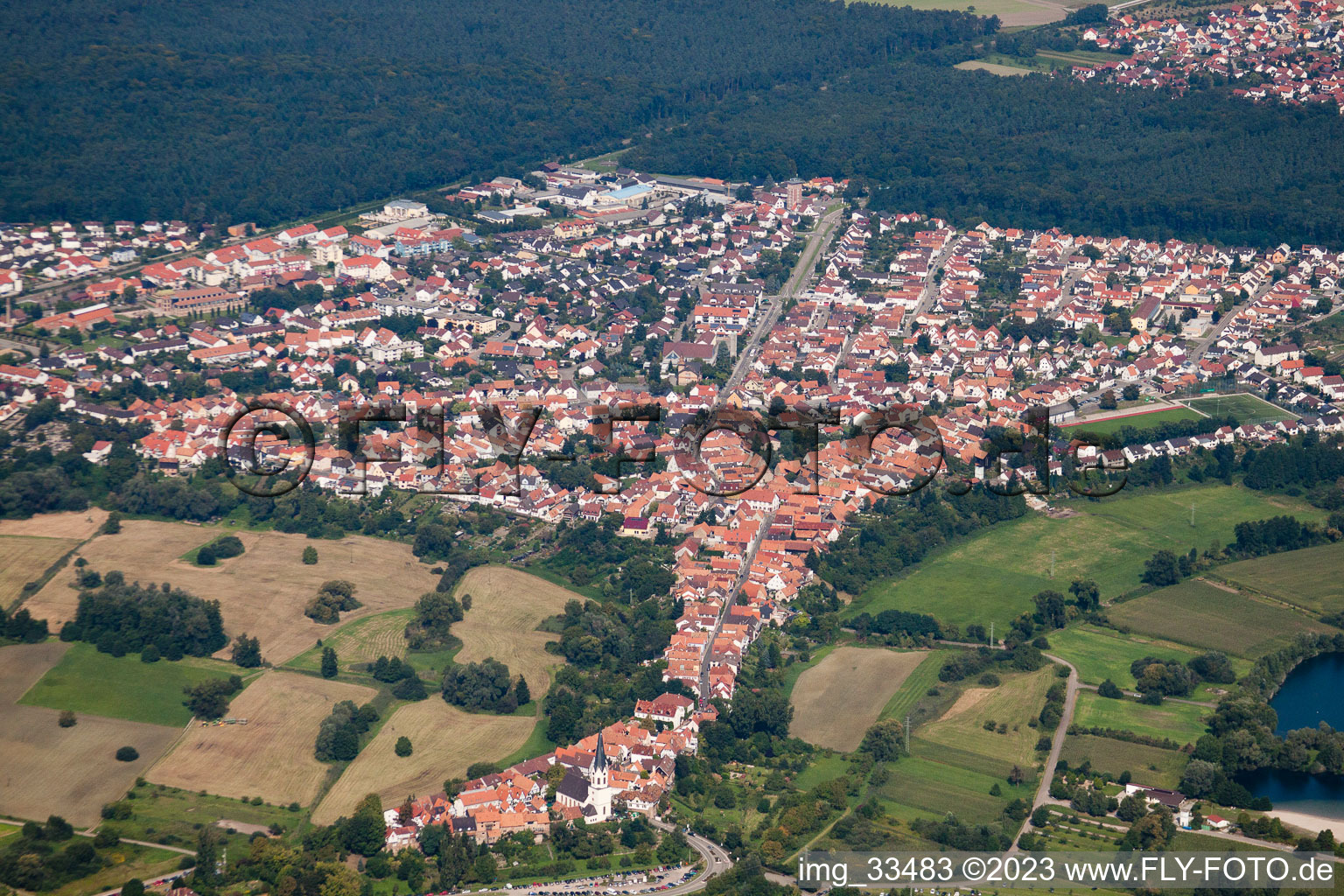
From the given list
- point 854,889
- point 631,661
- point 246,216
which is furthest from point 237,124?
point 854,889

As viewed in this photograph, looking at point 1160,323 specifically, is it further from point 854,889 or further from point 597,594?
point 854,889

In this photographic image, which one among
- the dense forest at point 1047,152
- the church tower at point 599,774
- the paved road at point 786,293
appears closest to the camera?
the church tower at point 599,774

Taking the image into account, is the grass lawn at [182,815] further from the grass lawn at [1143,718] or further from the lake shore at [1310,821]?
the lake shore at [1310,821]

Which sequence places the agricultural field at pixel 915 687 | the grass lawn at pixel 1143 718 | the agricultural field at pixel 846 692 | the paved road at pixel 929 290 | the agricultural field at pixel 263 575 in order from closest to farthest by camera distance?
the grass lawn at pixel 1143 718 → the agricultural field at pixel 846 692 → the agricultural field at pixel 915 687 → the agricultural field at pixel 263 575 → the paved road at pixel 929 290

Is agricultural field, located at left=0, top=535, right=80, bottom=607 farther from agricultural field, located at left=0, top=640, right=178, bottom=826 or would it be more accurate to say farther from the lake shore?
the lake shore

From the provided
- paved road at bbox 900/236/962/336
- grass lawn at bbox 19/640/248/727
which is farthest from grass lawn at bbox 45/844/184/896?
paved road at bbox 900/236/962/336

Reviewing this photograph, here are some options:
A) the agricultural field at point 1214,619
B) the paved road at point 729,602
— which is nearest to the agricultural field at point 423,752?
the paved road at point 729,602
